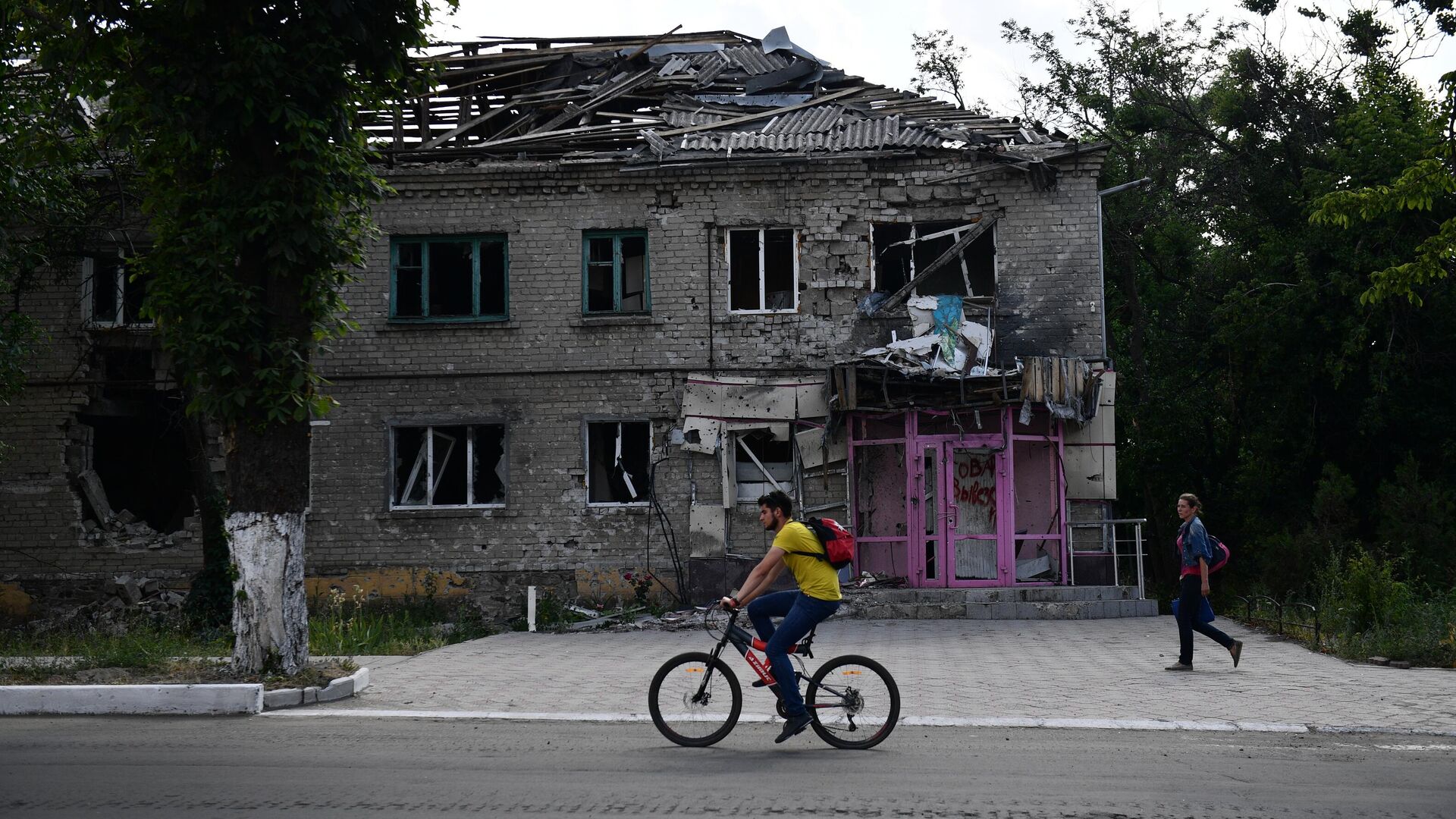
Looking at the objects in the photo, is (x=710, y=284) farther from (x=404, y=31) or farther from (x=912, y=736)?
(x=912, y=736)

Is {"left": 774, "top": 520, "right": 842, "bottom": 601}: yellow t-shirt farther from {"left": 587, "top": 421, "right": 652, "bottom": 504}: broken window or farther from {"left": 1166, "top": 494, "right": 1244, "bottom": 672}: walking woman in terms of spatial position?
{"left": 587, "top": 421, "right": 652, "bottom": 504}: broken window

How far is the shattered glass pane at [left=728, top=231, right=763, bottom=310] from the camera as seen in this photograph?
773 inches

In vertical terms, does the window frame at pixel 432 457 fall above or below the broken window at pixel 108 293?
below

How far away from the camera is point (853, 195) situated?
19.4 metres

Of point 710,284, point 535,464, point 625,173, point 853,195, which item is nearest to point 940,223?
point 853,195

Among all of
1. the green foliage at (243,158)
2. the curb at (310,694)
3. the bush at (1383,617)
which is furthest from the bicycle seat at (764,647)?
the bush at (1383,617)

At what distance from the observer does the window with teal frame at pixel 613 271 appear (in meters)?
19.8

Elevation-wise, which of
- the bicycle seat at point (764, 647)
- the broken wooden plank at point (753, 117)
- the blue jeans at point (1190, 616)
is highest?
the broken wooden plank at point (753, 117)

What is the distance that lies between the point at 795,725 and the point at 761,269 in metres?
12.3

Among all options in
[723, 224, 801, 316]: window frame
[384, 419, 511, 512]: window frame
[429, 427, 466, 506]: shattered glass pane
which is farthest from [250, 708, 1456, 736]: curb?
[723, 224, 801, 316]: window frame

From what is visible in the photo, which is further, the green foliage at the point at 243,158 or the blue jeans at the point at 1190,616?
the blue jeans at the point at 1190,616

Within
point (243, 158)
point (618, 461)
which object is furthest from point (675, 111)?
point (243, 158)

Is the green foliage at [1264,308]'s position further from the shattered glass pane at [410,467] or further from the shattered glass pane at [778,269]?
the shattered glass pane at [410,467]

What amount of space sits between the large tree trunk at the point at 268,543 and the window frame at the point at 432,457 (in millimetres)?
8198
